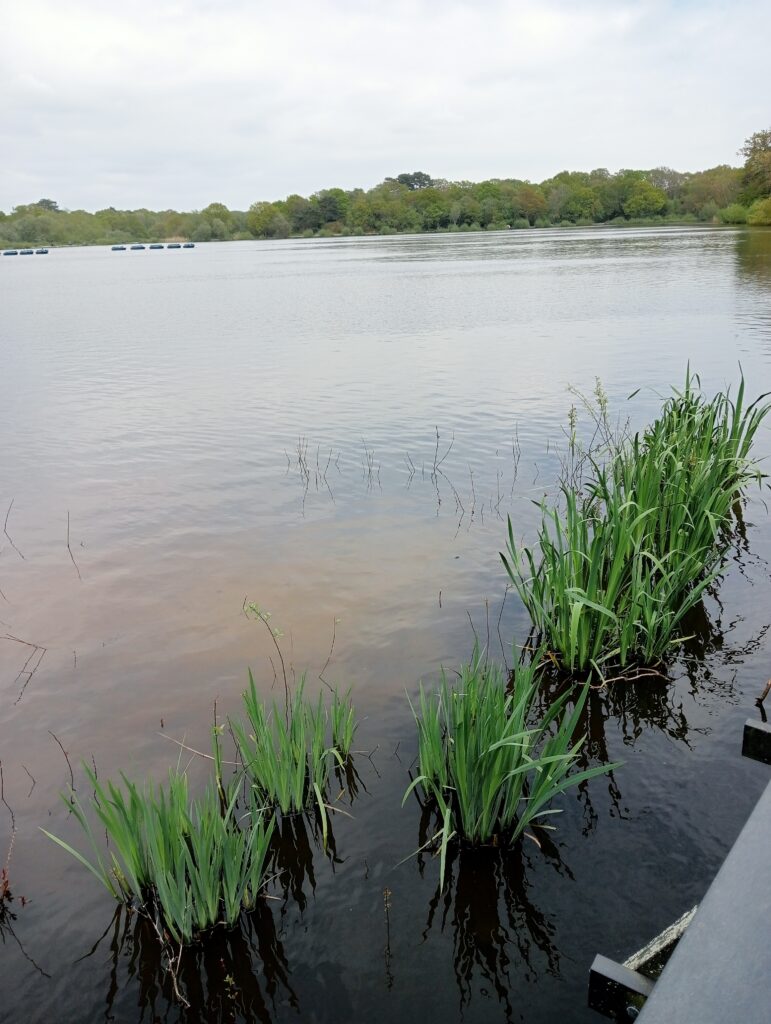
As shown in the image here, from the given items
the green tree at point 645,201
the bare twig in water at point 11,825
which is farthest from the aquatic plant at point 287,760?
the green tree at point 645,201

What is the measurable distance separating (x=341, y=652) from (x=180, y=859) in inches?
121

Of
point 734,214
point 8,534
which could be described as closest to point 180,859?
point 8,534

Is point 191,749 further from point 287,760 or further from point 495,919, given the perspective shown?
point 495,919

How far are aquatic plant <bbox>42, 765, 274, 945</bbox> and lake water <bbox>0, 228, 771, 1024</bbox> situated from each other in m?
0.18

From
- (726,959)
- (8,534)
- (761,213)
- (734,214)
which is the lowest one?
(8,534)

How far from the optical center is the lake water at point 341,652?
11.9 ft

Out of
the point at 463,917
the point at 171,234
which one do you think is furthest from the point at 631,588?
the point at 171,234

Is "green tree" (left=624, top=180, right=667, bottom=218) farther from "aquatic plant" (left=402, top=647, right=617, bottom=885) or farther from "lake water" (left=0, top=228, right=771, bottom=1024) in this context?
"aquatic plant" (left=402, top=647, right=617, bottom=885)

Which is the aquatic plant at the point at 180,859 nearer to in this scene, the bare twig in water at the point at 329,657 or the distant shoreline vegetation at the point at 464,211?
the bare twig in water at the point at 329,657

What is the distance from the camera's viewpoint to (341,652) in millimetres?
6395

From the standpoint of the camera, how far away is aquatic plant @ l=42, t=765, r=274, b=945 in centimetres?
337

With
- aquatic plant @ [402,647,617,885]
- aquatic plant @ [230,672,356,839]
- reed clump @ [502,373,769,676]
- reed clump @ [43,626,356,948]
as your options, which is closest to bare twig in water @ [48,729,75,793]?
reed clump @ [43,626,356,948]

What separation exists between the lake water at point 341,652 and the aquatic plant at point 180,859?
0.18 meters

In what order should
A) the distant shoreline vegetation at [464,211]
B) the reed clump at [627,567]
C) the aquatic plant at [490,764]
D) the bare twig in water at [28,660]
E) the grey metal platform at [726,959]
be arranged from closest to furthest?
the grey metal platform at [726,959] → the aquatic plant at [490,764] → the reed clump at [627,567] → the bare twig in water at [28,660] → the distant shoreline vegetation at [464,211]
